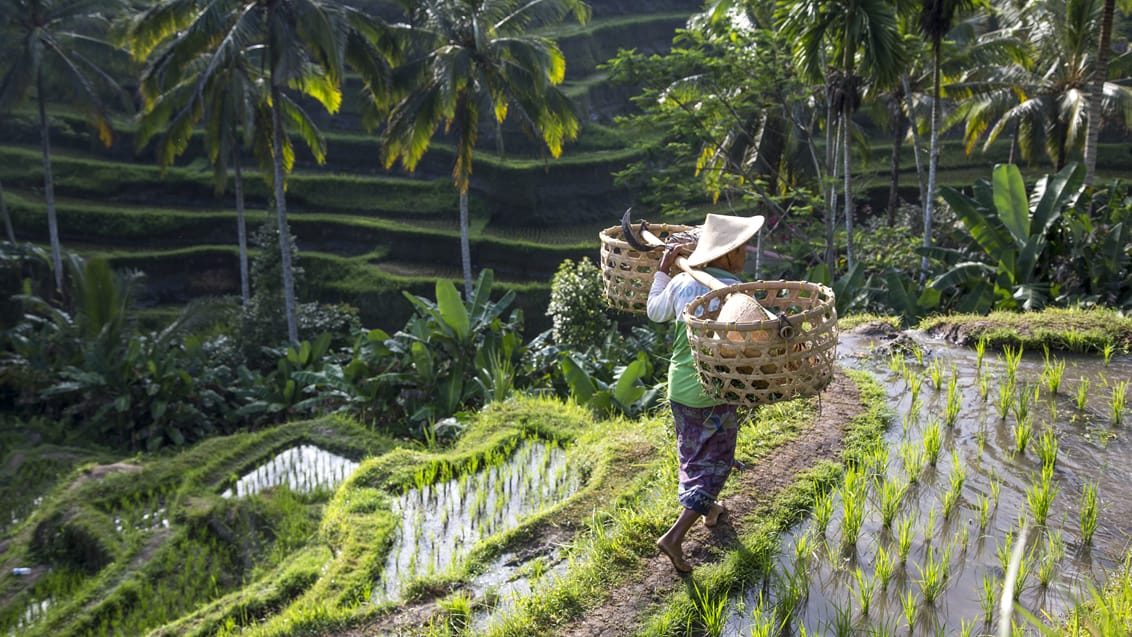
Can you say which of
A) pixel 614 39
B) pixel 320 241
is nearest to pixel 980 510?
pixel 320 241

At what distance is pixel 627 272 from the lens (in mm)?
4152

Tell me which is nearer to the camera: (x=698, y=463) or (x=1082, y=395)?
(x=698, y=463)

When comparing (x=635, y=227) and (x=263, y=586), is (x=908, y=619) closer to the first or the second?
(x=635, y=227)

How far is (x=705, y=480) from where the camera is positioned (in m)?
3.31

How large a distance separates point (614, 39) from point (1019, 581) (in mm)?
29944

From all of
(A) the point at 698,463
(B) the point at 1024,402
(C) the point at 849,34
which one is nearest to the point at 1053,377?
(B) the point at 1024,402

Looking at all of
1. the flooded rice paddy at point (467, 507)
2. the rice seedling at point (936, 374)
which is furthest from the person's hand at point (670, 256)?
the rice seedling at point (936, 374)

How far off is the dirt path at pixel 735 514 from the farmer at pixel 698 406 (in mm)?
141

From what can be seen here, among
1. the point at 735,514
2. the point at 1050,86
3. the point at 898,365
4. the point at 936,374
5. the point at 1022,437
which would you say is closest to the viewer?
the point at 735,514

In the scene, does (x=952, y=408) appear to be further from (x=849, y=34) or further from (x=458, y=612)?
(x=849, y=34)

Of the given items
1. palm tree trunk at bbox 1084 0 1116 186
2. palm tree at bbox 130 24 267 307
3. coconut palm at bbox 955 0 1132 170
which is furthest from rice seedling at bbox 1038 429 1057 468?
palm tree at bbox 130 24 267 307

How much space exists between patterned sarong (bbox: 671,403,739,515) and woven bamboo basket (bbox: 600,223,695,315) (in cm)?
87

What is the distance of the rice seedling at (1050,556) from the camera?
9.87 feet

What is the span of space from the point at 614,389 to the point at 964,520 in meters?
3.23
